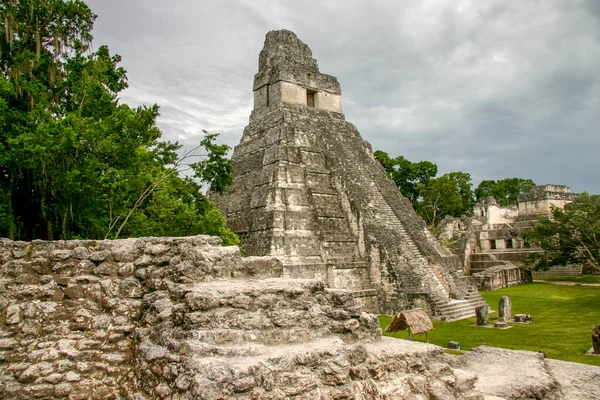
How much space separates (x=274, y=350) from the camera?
352 cm

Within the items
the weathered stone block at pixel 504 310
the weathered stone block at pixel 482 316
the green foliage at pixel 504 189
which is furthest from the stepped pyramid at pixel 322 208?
the green foliage at pixel 504 189

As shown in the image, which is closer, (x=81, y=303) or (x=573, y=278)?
(x=81, y=303)

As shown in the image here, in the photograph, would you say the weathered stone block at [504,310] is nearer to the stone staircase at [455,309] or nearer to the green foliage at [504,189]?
the stone staircase at [455,309]

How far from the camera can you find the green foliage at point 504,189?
204 ft

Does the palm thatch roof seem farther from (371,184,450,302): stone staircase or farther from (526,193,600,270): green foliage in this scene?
(526,193,600,270): green foliage

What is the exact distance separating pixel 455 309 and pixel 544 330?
3056 millimetres

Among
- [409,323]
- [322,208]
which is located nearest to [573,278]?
[322,208]

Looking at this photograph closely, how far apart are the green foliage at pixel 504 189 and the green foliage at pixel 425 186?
75.6 feet

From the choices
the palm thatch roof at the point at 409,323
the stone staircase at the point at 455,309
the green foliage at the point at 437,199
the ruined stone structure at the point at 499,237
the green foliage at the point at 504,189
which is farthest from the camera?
the green foliage at the point at 504,189

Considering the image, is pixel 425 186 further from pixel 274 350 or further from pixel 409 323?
pixel 274 350

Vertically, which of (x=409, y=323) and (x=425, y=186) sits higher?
(x=425, y=186)

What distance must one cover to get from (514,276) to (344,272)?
15.4m

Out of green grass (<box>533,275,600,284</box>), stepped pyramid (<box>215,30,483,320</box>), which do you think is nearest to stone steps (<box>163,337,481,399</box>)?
stepped pyramid (<box>215,30,483,320</box>)

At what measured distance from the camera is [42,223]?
10367 mm
